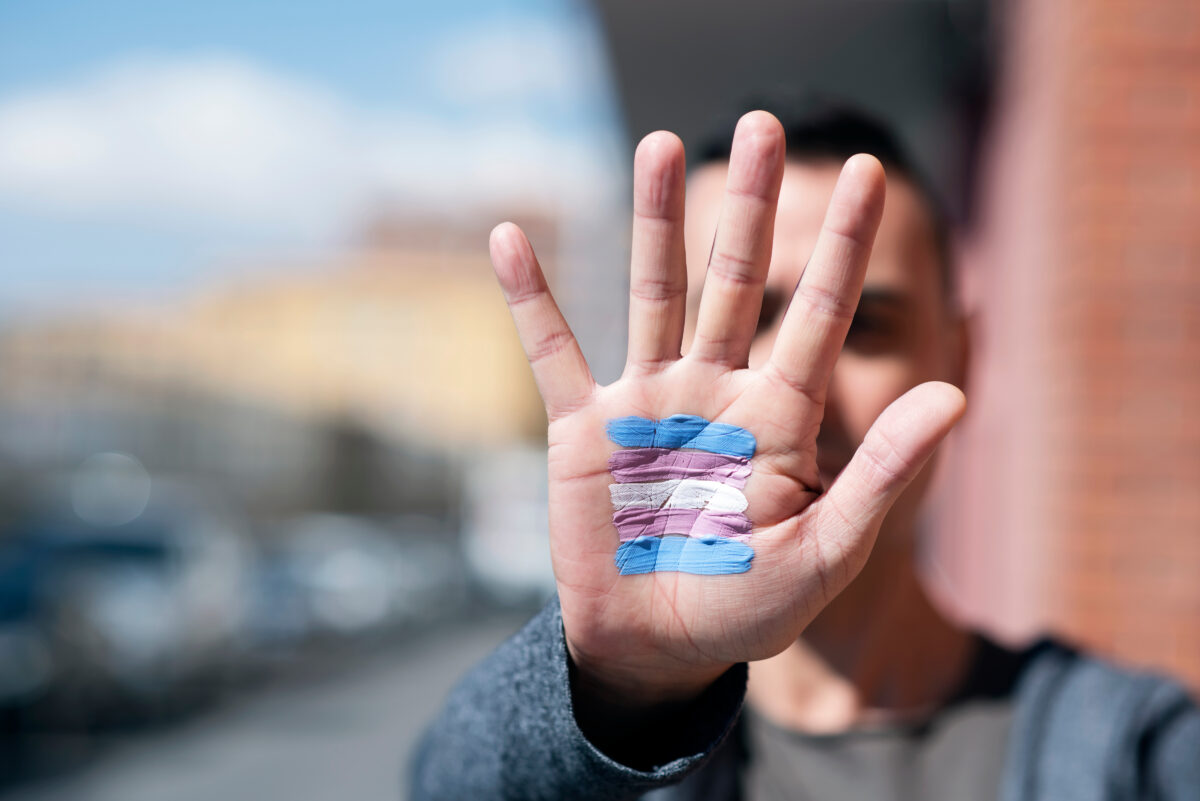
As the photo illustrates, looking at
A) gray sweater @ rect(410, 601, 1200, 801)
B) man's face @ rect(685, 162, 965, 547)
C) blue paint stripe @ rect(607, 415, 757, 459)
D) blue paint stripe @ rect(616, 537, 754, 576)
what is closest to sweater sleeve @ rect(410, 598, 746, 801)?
gray sweater @ rect(410, 601, 1200, 801)

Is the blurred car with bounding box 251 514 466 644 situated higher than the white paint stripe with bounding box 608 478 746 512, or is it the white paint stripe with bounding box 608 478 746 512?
the white paint stripe with bounding box 608 478 746 512

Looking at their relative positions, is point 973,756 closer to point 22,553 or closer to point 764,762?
point 764,762

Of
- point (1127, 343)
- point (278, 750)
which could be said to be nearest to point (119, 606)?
point (278, 750)

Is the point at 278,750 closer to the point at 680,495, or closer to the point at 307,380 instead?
the point at 680,495

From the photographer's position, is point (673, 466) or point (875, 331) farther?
point (875, 331)

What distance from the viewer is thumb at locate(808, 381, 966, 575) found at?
100cm

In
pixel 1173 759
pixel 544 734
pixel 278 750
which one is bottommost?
pixel 278 750

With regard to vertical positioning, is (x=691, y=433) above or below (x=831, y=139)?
below

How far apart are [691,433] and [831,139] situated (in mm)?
599

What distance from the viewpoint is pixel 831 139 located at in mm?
1457

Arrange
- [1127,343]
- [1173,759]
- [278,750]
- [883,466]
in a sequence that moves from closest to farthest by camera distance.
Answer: [883,466] < [1173,759] < [1127,343] < [278,750]

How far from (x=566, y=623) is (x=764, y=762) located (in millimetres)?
531

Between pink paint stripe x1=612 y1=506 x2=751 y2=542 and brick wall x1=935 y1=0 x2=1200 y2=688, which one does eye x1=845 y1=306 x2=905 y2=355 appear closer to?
pink paint stripe x1=612 y1=506 x2=751 y2=542

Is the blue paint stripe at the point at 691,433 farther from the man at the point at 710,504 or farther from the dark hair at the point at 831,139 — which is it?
the dark hair at the point at 831,139
